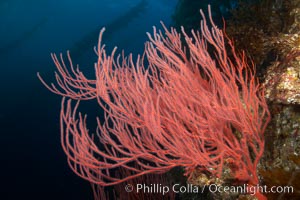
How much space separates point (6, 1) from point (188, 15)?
155 feet

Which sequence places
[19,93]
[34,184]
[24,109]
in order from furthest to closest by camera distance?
[19,93] → [24,109] → [34,184]

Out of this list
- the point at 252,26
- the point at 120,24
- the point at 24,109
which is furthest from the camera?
the point at 120,24

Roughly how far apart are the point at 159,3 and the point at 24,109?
41.1 meters

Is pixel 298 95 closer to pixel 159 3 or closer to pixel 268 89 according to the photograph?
pixel 268 89

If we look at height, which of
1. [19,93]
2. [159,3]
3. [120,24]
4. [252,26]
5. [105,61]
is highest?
[159,3]

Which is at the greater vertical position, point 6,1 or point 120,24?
point 6,1

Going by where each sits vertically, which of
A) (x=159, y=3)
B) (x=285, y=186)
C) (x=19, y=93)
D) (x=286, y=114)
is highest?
(x=159, y=3)

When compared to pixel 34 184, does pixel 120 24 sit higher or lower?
higher

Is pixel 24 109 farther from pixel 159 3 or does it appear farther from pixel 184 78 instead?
pixel 159 3

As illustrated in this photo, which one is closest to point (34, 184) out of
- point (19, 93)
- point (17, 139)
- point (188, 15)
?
point (17, 139)

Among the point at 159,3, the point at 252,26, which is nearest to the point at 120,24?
the point at 159,3

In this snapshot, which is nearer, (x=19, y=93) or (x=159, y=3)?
(x=19, y=93)

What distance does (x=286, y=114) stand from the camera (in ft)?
8.63

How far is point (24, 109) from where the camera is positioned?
25.7 m
